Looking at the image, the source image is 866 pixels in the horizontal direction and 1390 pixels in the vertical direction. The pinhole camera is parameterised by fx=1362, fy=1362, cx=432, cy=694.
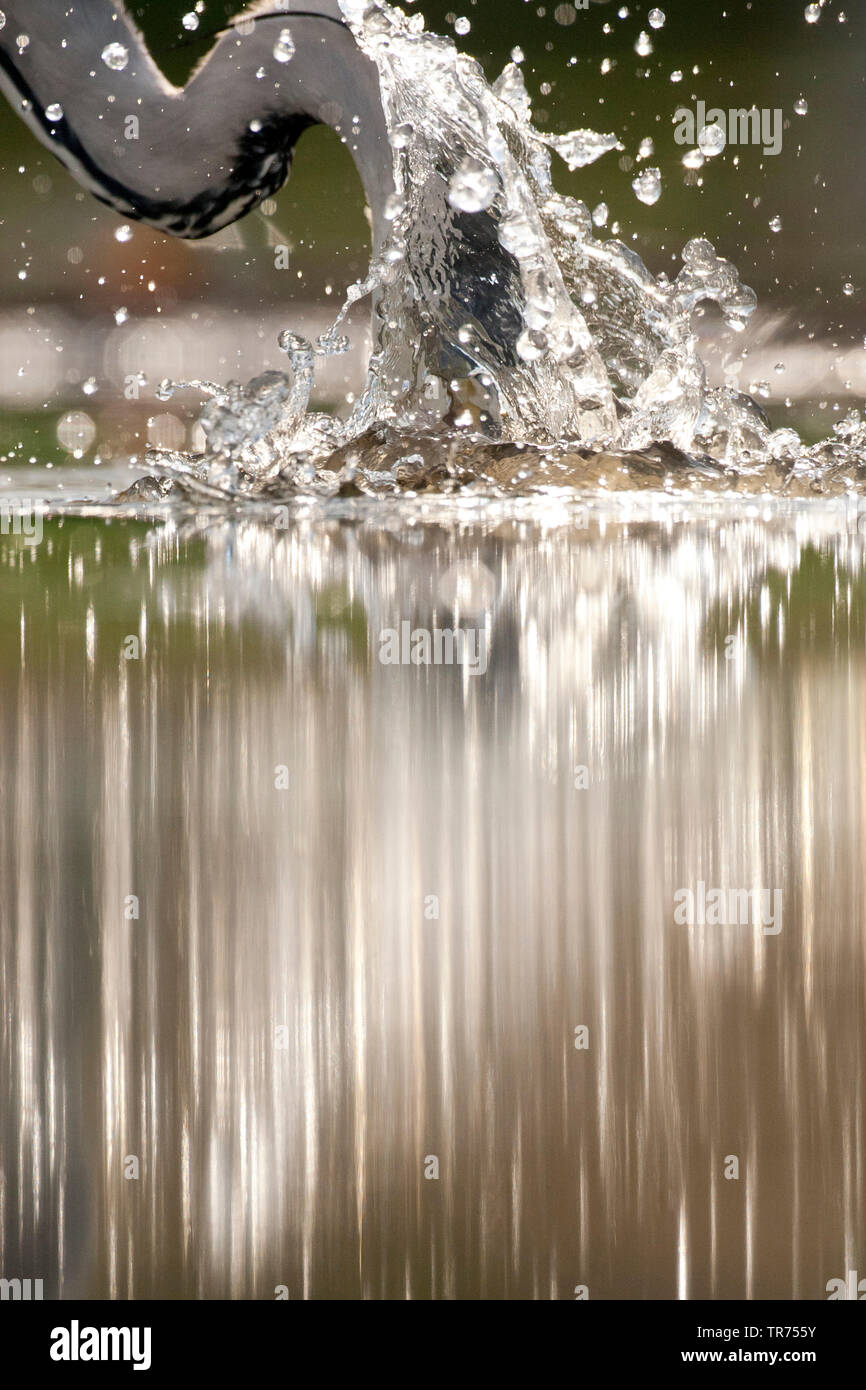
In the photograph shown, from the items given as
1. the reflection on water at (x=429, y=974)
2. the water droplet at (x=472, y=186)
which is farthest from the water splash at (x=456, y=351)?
the reflection on water at (x=429, y=974)

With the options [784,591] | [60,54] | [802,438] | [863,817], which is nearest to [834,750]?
[863,817]

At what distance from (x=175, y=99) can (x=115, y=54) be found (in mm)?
110

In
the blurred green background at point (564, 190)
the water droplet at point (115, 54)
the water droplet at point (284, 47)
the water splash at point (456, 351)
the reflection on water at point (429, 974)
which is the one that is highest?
the blurred green background at point (564, 190)

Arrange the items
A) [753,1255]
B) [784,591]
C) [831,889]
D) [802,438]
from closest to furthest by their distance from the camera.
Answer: [753,1255]
[831,889]
[784,591]
[802,438]

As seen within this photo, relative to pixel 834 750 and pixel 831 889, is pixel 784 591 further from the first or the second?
pixel 831 889

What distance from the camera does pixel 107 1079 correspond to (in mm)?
330

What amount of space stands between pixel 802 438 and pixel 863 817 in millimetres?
2912

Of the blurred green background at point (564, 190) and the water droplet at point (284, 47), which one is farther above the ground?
the blurred green background at point (564, 190)

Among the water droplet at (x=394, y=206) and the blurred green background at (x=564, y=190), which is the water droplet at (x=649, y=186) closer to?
the blurred green background at (x=564, y=190)

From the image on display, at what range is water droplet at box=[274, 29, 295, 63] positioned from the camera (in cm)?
188

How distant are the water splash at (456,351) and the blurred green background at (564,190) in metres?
1.06

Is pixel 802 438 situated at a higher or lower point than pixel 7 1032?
higher

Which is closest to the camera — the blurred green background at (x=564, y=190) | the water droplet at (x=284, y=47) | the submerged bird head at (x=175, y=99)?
the submerged bird head at (x=175, y=99)

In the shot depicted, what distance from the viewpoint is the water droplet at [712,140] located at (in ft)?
10.0
